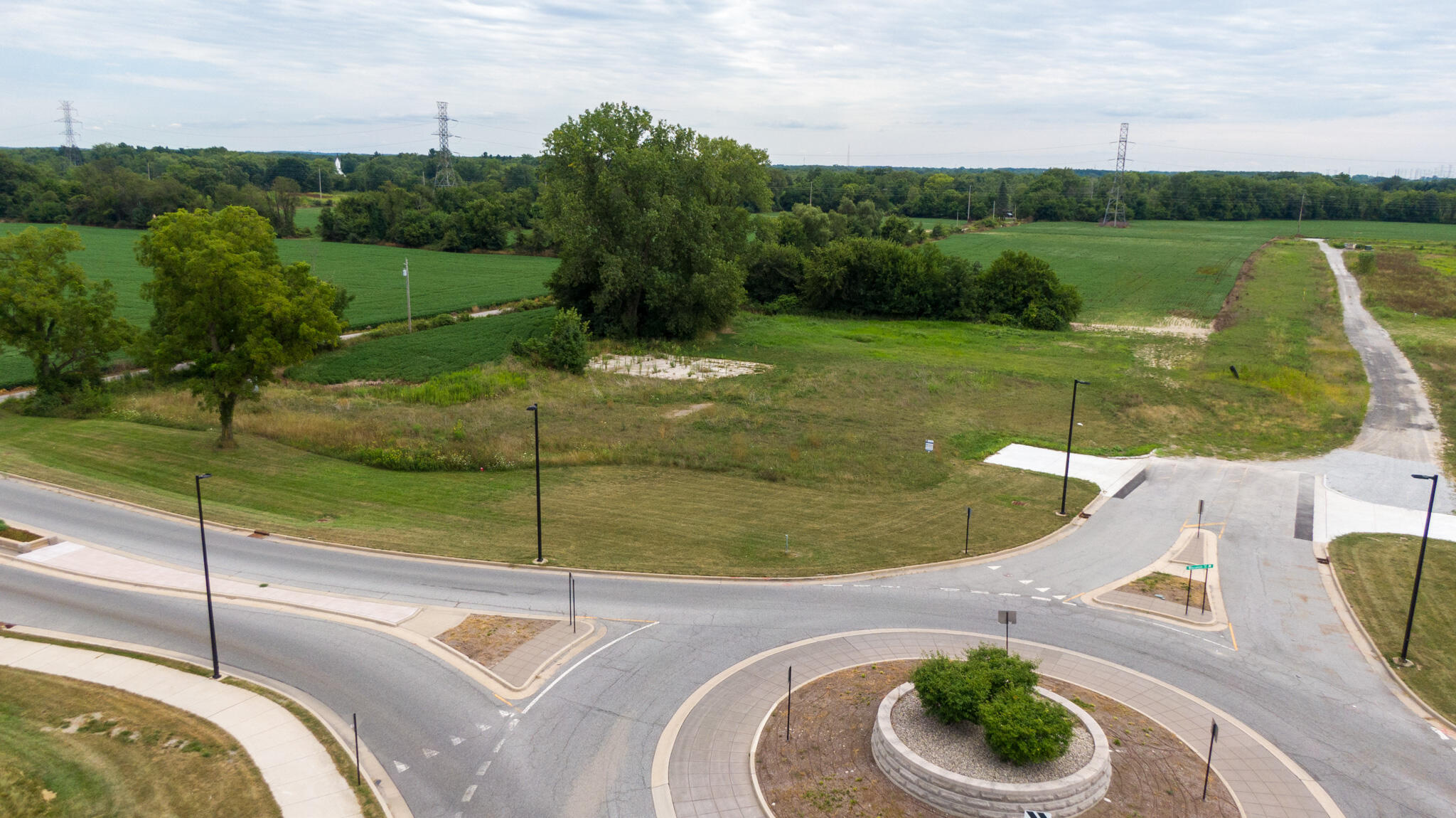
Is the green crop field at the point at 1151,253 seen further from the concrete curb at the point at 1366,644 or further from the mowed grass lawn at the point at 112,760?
the mowed grass lawn at the point at 112,760

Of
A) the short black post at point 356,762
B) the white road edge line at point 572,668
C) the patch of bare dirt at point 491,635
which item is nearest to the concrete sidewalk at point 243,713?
the short black post at point 356,762

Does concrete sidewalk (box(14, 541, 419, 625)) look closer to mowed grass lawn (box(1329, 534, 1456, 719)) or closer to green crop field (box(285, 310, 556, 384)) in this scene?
mowed grass lawn (box(1329, 534, 1456, 719))

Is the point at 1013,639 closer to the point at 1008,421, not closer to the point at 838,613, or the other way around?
the point at 838,613

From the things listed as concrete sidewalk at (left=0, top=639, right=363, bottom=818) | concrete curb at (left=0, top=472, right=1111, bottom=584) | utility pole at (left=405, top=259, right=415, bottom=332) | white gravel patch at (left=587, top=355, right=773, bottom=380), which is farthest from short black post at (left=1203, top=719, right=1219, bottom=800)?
utility pole at (left=405, top=259, right=415, bottom=332)

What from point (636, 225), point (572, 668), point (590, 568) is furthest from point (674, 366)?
point (572, 668)

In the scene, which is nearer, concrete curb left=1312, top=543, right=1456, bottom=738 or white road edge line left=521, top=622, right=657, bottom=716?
white road edge line left=521, top=622, right=657, bottom=716

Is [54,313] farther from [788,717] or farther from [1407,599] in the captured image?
[1407,599]
